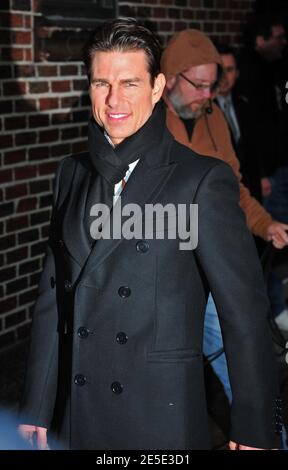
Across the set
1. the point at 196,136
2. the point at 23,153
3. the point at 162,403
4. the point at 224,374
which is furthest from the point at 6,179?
the point at 162,403

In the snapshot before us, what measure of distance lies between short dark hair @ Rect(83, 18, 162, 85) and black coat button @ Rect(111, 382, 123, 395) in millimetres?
1035

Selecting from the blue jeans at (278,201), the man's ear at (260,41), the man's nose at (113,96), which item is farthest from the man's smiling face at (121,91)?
the man's ear at (260,41)

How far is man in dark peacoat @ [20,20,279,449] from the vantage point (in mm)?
2658

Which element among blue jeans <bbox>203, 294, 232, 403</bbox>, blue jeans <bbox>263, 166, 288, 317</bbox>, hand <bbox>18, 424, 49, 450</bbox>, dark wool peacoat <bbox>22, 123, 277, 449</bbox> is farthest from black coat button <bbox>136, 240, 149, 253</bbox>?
blue jeans <bbox>263, 166, 288, 317</bbox>

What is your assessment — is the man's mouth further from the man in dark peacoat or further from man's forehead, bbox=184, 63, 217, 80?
man's forehead, bbox=184, 63, 217, 80

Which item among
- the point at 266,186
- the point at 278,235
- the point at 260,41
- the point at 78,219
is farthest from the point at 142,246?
the point at 260,41

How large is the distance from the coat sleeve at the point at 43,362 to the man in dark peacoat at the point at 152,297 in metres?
0.13

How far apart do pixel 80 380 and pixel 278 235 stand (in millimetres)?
1854

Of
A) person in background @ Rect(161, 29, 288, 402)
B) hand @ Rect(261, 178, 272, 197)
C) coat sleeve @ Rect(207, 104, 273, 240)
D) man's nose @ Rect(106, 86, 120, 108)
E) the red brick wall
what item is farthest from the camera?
hand @ Rect(261, 178, 272, 197)

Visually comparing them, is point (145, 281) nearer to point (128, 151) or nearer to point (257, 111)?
point (128, 151)

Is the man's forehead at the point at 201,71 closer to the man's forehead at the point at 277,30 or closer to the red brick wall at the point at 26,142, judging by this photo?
the red brick wall at the point at 26,142

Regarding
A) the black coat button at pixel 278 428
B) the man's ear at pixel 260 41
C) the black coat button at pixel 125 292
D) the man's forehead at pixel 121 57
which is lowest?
the black coat button at pixel 278 428

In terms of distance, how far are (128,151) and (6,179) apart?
2.91 meters

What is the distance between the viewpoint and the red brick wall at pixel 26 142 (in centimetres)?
548
